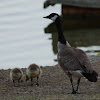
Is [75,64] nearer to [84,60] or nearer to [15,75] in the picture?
[84,60]

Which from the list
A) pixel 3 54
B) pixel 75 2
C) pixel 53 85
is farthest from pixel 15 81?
pixel 75 2

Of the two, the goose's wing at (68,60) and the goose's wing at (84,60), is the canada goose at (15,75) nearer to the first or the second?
the goose's wing at (68,60)

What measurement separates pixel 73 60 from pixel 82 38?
1124 cm

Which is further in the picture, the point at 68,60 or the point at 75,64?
the point at 68,60

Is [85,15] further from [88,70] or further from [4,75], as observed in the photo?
[88,70]

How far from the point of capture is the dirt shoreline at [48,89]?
8.01 meters

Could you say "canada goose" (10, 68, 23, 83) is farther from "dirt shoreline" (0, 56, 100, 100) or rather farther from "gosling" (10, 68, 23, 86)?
"dirt shoreline" (0, 56, 100, 100)

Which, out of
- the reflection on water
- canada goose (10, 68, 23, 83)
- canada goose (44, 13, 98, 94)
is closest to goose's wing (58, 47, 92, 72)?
canada goose (44, 13, 98, 94)

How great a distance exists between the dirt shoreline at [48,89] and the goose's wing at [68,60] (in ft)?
1.93

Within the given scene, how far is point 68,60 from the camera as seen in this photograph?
8562 mm

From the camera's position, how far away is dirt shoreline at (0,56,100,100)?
8015 millimetres

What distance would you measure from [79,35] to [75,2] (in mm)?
2882

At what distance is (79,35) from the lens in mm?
20516

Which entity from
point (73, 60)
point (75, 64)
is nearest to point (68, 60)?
point (73, 60)
